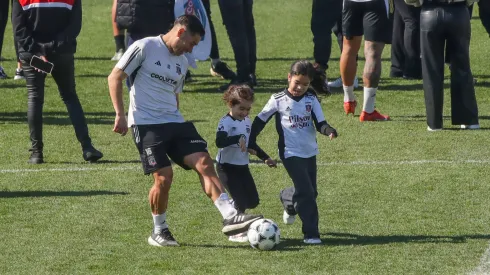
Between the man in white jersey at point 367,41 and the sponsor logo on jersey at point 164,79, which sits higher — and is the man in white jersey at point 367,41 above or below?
below

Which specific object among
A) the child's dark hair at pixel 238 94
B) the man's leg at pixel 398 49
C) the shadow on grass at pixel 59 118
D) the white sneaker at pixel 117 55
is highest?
the child's dark hair at pixel 238 94

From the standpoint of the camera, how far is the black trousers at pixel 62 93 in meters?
11.5

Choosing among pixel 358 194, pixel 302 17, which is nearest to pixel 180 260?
pixel 358 194

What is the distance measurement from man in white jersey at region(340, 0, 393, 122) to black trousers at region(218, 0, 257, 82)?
66.0 inches

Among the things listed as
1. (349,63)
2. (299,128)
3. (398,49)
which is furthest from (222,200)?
(398,49)

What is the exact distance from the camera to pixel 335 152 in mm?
12062

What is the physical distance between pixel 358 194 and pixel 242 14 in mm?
5164

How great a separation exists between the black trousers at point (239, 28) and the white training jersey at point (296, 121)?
20.0 feet

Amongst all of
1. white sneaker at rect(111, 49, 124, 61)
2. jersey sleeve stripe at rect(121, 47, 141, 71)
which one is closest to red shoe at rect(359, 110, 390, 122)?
jersey sleeve stripe at rect(121, 47, 141, 71)

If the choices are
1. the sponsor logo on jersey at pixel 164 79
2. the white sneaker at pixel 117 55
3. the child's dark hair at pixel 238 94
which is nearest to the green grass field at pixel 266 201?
the child's dark hair at pixel 238 94

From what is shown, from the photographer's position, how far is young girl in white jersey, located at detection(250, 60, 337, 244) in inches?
339

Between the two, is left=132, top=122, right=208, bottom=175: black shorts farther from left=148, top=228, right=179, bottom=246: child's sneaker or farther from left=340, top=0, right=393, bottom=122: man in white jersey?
left=340, top=0, right=393, bottom=122: man in white jersey

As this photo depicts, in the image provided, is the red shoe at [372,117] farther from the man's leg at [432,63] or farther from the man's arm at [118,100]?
the man's arm at [118,100]

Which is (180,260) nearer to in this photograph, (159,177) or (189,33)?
(159,177)
